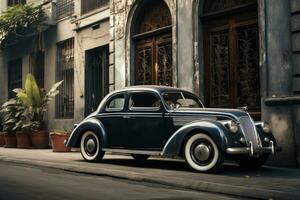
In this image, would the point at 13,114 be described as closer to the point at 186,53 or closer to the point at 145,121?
the point at 186,53

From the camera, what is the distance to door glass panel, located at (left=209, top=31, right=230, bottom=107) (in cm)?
1273

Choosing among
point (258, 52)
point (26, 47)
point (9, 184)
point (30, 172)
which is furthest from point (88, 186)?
point (26, 47)

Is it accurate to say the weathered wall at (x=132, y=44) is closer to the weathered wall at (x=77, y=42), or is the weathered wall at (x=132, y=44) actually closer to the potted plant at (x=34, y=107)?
the weathered wall at (x=77, y=42)

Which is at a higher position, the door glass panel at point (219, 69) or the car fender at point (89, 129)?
the door glass panel at point (219, 69)

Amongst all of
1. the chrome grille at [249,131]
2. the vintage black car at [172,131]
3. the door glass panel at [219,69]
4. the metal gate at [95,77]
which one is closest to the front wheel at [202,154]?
the vintage black car at [172,131]

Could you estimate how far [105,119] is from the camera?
11.1m

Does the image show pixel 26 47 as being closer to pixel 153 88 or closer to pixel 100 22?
pixel 100 22

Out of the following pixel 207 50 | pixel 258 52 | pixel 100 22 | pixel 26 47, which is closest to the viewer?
pixel 258 52

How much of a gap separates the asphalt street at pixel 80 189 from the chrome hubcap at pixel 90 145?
2.02 meters

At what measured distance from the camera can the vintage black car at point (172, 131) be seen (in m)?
8.97

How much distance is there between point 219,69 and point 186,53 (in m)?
1.09

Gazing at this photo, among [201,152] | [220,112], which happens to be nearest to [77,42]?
[220,112]

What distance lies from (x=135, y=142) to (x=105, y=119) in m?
1.04

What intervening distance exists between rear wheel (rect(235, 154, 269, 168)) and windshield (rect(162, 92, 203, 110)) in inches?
59.0
